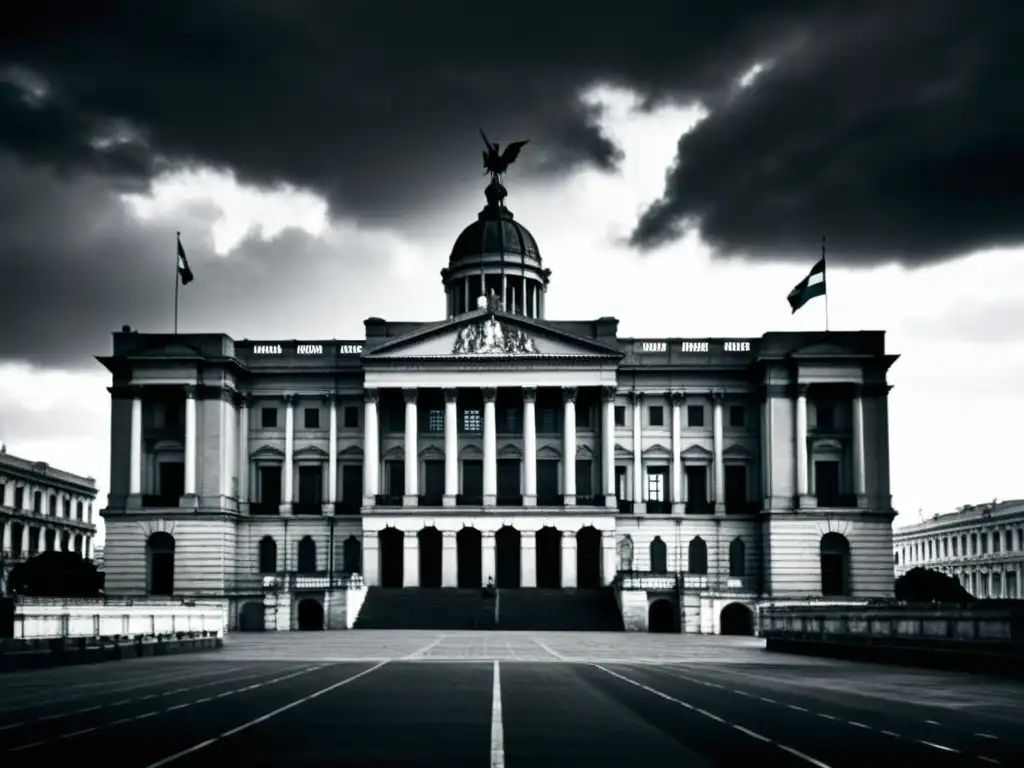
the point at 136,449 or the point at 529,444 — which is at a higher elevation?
the point at 529,444

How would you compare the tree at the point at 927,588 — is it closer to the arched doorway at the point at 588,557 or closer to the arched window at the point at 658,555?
the arched window at the point at 658,555

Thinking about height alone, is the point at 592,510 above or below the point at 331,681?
above

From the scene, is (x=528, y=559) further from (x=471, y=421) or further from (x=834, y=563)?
(x=834, y=563)

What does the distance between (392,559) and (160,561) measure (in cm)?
1656

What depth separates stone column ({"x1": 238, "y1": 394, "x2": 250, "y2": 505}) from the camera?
112m

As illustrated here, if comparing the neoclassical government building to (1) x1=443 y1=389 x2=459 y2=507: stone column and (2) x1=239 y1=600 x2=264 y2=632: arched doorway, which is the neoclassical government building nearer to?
(1) x1=443 y1=389 x2=459 y2=507: stone column

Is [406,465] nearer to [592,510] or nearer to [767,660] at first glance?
[592,510]

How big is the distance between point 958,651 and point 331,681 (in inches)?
743

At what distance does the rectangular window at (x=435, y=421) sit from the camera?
112 meters

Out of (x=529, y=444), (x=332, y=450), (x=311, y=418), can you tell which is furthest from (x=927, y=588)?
(x=311, y=418)

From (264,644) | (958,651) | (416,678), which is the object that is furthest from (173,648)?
(958,651)

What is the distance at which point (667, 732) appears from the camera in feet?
84.9

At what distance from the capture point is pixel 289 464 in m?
112

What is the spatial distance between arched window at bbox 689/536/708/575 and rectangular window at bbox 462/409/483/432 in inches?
711
